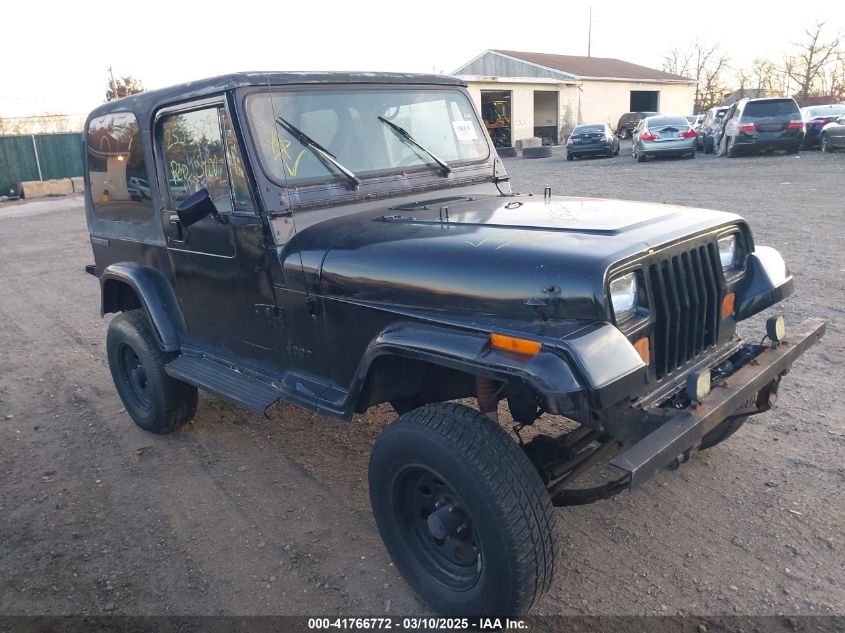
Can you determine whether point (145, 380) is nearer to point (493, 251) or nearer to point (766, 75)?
point (493, 251)

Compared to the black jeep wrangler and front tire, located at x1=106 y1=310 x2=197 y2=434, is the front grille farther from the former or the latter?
front tire, located at x1=106 y1=310 x2=197 y2=434

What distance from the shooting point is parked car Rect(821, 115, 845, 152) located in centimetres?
1769

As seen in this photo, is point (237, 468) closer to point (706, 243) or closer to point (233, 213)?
point (233, 213)

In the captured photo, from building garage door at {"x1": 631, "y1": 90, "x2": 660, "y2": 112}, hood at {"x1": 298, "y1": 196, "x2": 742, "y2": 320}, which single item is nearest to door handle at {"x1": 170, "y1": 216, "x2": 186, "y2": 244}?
hood at {"x1": 298, "y1": 196, "x2": 742, "y2": 320}

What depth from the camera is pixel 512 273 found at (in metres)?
2.44

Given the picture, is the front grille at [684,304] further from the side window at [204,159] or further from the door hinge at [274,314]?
the side window at [204,159]

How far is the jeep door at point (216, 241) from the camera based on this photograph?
128 inches

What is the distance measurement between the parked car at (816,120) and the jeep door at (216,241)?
19977mm

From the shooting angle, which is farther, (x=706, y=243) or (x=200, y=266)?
(x=200, y=266)

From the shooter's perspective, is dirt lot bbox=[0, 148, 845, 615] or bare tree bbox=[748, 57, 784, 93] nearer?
dirt lot bbox=[0, 148, 845, 615]

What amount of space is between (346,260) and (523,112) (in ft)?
106

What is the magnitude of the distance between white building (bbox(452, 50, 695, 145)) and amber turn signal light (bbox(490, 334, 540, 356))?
1118 inches

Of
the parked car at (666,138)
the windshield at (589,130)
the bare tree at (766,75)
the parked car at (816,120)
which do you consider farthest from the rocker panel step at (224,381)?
the bare tree at (766,75)

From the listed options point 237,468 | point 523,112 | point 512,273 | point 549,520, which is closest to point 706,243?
point 512,273
